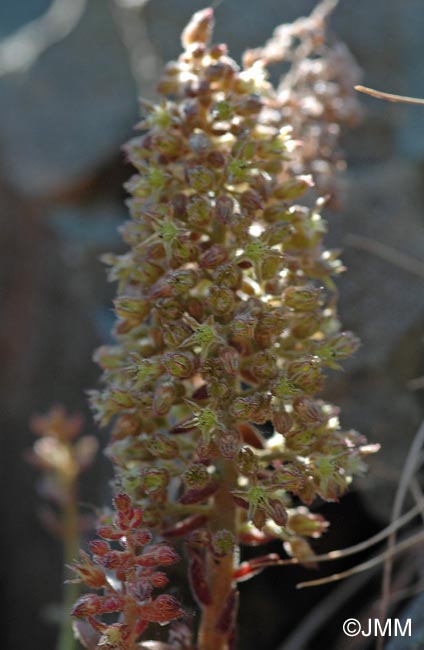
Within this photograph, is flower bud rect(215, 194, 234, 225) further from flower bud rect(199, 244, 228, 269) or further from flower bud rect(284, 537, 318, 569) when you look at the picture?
flower bud rect(284, 537, 318, 569)

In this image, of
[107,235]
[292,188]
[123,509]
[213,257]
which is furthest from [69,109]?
[123,509]

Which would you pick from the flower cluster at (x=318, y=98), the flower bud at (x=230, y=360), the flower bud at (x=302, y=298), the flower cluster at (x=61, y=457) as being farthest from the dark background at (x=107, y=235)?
the flower bud at (x=230, y=360)

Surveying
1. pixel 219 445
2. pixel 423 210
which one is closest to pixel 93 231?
pixel 423 210

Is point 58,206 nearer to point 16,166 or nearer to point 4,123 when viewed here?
point 16,166

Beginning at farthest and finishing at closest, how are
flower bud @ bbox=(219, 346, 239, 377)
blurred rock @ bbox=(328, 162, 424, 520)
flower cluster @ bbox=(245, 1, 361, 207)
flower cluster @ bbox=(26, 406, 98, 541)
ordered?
flower cluster @ bbox=(26, 406, 98, 541) → blurred rock @ bbox=(328, 162, 424, 520) → flower cluster @ bbox=(245, 1, 361, 207) → flower bud @ bbox=(219, 346, 239, 377)

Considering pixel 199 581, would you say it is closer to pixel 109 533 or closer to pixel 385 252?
pixel 109 533

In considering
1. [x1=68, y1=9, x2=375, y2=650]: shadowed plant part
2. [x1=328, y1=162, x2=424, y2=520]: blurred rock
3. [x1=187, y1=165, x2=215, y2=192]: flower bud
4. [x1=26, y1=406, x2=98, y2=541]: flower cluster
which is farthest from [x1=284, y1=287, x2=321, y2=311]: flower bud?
[x1=26, y1=406, x2=98, y2=541]: flower cluster
